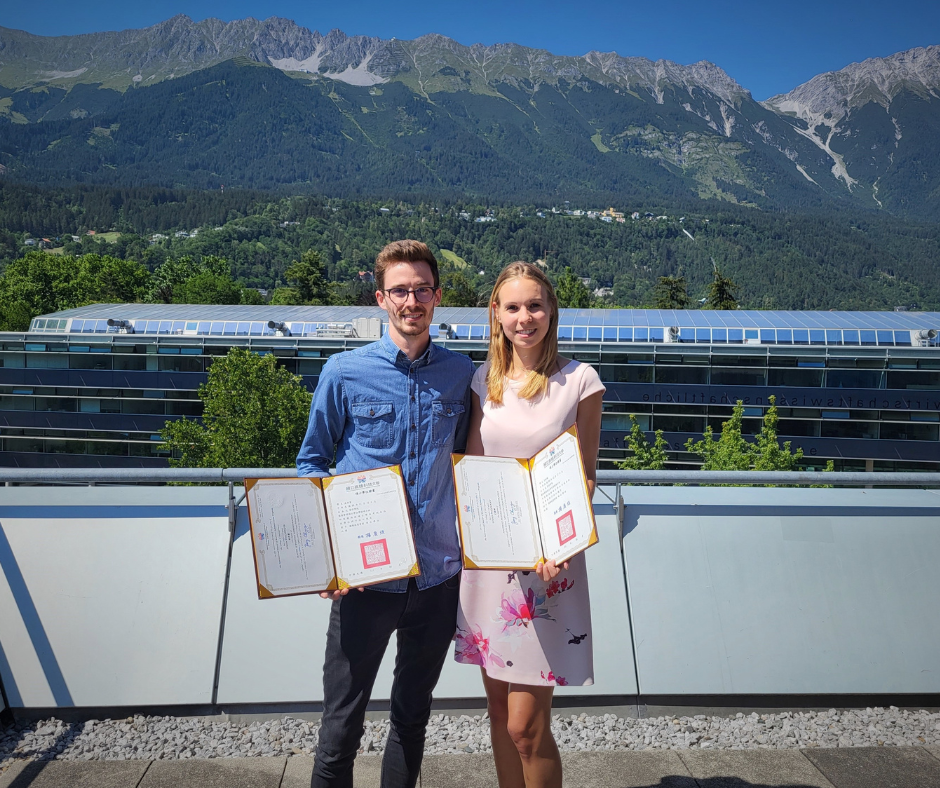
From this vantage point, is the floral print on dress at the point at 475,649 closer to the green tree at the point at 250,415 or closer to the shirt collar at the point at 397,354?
the shirt collar at the point at 397,354

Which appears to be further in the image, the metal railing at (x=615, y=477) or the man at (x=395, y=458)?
the metal railing at (x=615, y=477)

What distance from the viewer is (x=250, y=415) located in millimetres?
43156

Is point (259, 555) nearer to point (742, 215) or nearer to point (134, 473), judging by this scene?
point (134, 473)

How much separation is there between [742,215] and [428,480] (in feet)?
647

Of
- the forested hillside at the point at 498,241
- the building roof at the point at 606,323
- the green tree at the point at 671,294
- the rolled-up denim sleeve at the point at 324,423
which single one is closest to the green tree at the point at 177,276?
the forested hillside at the point at 498,241

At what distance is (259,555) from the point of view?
7.25 ft

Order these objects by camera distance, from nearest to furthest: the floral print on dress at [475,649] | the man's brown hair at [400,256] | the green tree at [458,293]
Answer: the man's brown hair at [400,256] < the floral print on dress at [475,649] < the green tree at [458,293]

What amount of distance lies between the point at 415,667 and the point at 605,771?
1.06 meters

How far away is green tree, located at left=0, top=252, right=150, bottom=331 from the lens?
8225 centimetres

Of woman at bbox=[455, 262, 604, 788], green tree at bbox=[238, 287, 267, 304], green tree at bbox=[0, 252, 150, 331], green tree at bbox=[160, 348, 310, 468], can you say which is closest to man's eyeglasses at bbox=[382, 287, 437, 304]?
woman at bbox=[455, 262, 604, 788]

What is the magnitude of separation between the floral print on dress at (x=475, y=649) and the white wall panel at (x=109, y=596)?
134 cm

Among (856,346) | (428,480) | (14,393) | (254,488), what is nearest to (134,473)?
(254,488)

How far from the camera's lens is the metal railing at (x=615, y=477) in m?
3.25

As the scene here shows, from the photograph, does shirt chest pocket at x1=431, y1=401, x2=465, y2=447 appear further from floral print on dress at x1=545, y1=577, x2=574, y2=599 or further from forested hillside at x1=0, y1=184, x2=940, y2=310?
forested hillside at x1=0, y1=184, x2=940, y2=310
